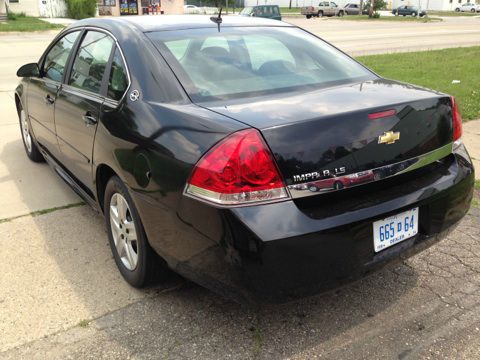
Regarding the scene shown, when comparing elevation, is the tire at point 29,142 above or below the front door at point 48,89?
below

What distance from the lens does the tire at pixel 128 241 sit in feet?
9.43

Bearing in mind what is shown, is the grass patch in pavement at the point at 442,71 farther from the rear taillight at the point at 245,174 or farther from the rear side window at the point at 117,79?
the rear taillight at the point at 245,174

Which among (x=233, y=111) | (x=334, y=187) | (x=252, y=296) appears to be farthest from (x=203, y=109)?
(x=252, y=296)

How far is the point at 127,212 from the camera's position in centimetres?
305

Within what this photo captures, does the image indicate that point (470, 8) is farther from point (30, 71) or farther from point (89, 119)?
point (89, 119)

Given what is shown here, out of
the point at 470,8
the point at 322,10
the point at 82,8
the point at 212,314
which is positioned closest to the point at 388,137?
the point at 212,314

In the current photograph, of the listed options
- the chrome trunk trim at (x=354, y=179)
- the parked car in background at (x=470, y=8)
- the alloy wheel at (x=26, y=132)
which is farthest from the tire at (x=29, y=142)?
the parked car in background at (x=470, y=8)

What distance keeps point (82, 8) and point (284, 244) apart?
40440mm

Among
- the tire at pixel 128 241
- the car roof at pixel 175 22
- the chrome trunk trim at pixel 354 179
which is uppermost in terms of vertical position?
the car roof at pixel 175 22

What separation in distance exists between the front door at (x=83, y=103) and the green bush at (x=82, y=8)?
122 feet

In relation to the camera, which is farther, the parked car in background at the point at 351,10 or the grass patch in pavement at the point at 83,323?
the parked car in background at the point at 351,10

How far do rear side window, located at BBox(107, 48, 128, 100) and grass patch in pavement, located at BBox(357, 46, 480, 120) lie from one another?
570 centimetres

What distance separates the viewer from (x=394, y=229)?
2541 mm

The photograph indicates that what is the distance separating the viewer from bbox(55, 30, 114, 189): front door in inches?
132
